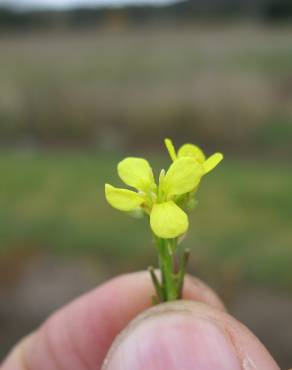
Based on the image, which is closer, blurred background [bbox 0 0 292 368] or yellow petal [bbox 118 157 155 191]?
yellow petal [bbox 118 157 155 191]

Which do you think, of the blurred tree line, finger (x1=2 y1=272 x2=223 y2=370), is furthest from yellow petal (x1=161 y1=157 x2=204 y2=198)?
the blurred tree line

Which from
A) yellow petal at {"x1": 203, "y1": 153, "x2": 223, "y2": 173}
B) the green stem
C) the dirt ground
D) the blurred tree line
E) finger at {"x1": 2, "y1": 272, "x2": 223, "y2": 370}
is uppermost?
the blurred tree line

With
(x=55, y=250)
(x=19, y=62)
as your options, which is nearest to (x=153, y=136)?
(x=55, y=250)

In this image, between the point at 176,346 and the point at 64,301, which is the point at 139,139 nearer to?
the point at 64,301

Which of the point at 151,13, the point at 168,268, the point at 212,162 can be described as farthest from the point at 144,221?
the point at 151,13

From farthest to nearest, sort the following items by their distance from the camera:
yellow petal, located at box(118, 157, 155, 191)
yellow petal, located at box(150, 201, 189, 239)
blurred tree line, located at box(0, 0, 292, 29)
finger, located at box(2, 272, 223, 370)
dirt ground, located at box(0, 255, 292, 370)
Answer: blurred tree line, located at box(0, 0, 292, 29)
dirt ground, located at box(0, 255, 292, 370)
finger, located at box(2, 272, 223, 370)
yellow petal, located at box(118, 157, 155, 191)
yellow petal, located at box(150, 201, 189, 239)

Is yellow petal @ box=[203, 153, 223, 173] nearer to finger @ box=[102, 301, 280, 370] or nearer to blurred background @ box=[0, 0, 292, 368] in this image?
finger @ box=[102, 301, 280, 370]

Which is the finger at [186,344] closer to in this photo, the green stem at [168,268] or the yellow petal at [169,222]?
the green stem at [168,268]
